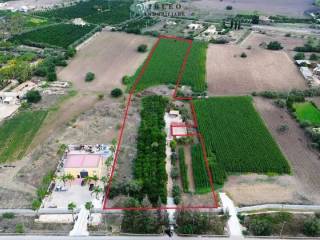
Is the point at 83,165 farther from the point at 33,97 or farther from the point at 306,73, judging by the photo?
the point at 306,73

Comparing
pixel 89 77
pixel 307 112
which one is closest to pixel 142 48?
pixel 89 77

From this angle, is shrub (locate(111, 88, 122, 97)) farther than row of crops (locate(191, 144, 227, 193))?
Yes

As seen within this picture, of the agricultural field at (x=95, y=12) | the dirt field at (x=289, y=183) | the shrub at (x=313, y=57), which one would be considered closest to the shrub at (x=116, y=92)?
the dirt field at (x=289, y=183)

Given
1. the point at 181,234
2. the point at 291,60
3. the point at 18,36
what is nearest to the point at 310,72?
the point at 291,60

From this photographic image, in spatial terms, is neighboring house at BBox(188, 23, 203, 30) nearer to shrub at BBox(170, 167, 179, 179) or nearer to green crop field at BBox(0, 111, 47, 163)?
green crop field at BBox(0, 111, 47, 163)

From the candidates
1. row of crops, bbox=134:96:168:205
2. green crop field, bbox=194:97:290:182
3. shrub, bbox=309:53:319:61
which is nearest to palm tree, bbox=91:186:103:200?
row of crops, bbox=134:96:168:205

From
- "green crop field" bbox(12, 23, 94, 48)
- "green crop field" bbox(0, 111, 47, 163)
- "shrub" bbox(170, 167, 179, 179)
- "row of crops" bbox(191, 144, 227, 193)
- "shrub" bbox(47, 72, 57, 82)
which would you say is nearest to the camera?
"row of crops" bbox(191, 144, 227, 193)
